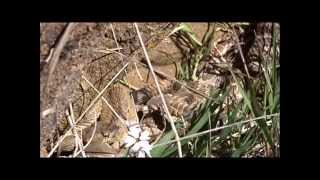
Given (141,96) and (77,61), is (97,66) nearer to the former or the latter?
(77,61)

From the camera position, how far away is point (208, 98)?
3316 millimetres

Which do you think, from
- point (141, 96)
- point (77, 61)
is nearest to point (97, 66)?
point (77, 61)

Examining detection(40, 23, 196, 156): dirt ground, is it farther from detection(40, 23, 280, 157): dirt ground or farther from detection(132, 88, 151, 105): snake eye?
detection(132, 88, 151, 105): snake eye

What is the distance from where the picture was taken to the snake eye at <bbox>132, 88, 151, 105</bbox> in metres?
3.31

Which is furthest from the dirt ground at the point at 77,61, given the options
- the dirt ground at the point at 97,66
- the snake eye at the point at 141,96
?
the snake eye at the point at 141,96

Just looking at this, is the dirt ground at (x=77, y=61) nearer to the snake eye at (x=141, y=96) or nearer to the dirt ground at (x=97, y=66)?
the dirt ground at (x=97, y=66)

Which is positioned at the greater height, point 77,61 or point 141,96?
point 77,61

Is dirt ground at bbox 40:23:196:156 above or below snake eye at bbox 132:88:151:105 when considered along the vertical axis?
above

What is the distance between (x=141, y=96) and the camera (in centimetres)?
332

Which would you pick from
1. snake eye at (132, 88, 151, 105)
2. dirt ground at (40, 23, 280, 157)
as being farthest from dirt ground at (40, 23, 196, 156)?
snake eye at (132, 88, 151, 105)
